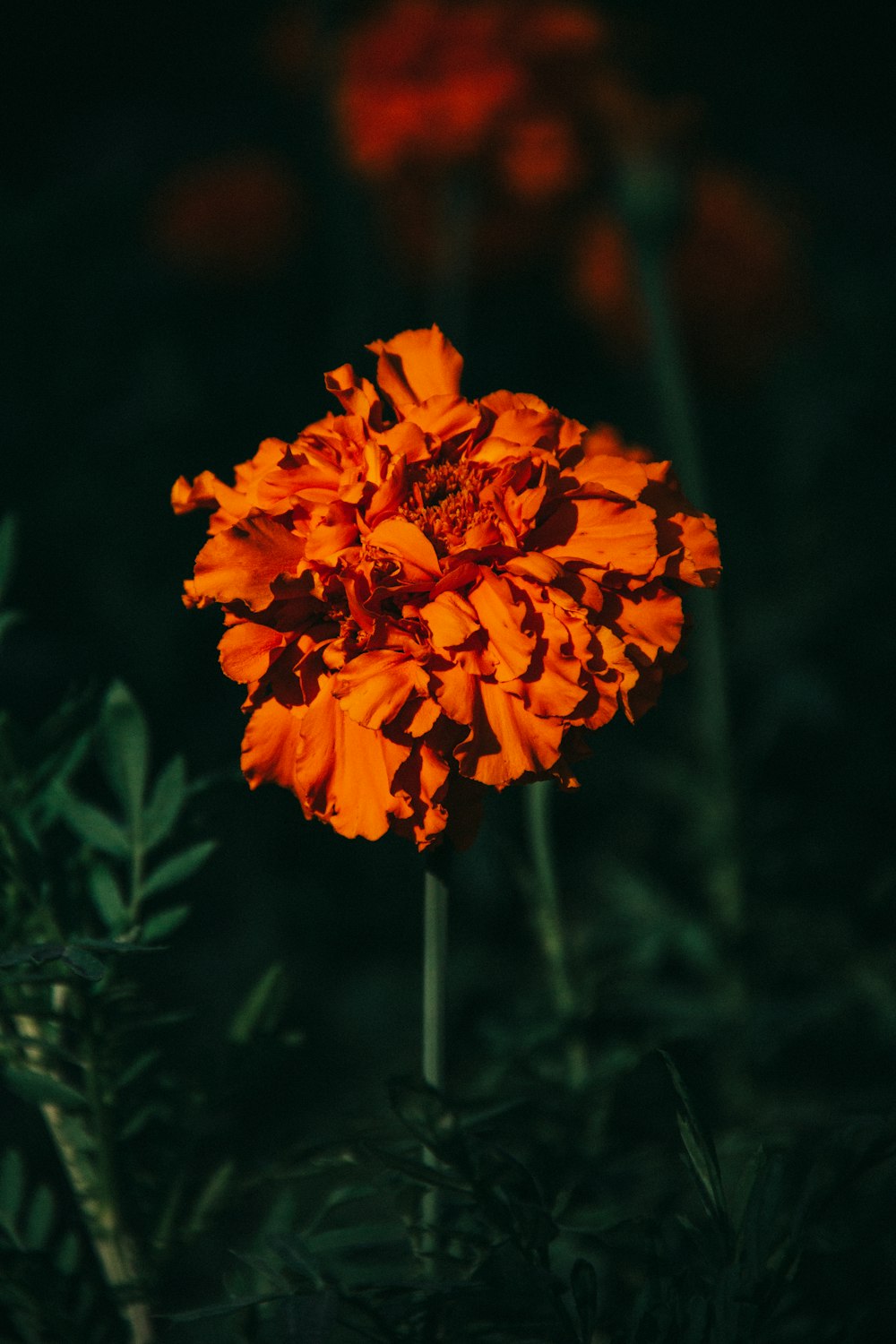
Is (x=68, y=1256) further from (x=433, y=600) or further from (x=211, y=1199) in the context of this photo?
(x=433, y=600)

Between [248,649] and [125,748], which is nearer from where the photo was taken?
[248,649]

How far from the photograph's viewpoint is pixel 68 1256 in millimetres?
631

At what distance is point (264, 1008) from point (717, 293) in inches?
51.8

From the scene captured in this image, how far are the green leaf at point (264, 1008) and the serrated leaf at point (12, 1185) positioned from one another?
131mm

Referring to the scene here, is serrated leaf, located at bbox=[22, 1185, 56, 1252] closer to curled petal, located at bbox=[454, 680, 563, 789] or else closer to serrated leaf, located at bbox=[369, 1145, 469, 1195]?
serrated leaf, located at bbox=[369, 1145, 469, 1195]

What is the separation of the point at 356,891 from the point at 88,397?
68cm

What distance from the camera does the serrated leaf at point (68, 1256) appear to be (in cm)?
63

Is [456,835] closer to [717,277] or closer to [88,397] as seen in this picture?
[88,397]

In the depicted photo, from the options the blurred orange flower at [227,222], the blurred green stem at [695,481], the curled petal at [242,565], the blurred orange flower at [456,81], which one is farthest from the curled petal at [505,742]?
the blurred orange flower at [227,222]

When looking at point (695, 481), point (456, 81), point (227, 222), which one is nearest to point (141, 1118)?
point (695, 481)

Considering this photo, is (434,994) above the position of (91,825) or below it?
below

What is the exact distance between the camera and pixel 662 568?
53 centimetres

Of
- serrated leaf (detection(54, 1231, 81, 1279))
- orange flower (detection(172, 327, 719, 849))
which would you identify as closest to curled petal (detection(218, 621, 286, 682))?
orange flower (detection(172, 327, 719, 849))

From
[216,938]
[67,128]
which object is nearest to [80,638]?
[216,938]
